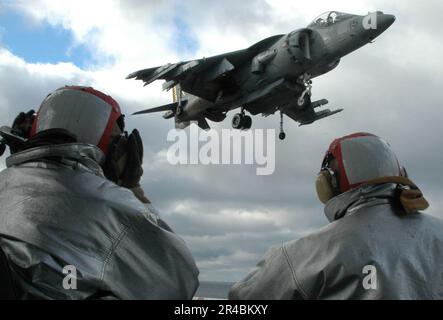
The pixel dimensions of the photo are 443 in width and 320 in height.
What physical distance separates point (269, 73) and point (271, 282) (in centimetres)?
2231

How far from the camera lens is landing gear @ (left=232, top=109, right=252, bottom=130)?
1032 inches

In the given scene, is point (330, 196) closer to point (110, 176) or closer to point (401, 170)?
point (401, 170)

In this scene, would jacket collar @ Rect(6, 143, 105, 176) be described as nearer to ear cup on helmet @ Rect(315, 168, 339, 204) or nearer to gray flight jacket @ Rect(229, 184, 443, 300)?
gray flight jacket @ Rect(229, 184, 443, 300)

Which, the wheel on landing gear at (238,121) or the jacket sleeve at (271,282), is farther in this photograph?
the wheel on landing gear at (238,121)

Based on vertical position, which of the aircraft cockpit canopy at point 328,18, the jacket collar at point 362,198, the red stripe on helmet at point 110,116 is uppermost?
the aircraft cockpit canopy at point 328,18

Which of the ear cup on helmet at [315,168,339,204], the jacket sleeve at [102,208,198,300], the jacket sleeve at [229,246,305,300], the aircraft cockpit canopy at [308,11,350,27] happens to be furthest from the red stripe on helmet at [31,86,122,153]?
the aircraft cockpit canopy at [308,11,350,27]

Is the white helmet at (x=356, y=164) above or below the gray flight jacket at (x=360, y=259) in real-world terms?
above

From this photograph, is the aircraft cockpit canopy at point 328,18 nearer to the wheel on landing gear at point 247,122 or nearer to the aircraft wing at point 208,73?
the aircraft wing at point 208,73

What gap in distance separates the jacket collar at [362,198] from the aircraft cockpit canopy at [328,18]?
68.0ft

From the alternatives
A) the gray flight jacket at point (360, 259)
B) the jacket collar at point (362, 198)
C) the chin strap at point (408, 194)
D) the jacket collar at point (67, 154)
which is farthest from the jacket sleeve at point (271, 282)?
the jacket collar at point (67, 154)

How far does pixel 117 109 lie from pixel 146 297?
1.15m

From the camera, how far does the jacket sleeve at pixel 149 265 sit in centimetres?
224

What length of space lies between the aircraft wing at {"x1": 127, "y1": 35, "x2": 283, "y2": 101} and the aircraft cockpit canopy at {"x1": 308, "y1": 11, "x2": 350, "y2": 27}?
8.56 ft
